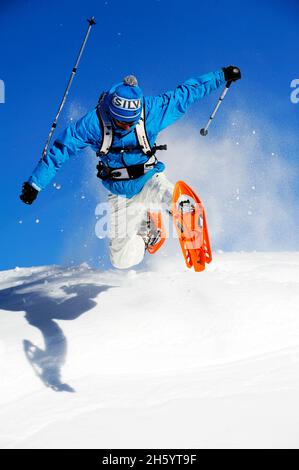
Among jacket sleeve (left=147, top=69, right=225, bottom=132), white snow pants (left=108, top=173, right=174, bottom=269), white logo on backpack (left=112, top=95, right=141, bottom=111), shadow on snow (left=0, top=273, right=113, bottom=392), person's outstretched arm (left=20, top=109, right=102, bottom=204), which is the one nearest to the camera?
white logo on backpack (left=112, top=95, right=141, bottom=111)

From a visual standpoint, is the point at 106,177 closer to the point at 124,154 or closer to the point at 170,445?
the point at 124,154

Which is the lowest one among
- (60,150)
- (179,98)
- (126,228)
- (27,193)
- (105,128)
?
(27,193)

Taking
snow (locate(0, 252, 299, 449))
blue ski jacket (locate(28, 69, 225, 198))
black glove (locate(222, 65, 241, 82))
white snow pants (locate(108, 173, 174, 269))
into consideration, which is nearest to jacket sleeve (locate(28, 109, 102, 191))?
blue ski jacket (locate(28, 69, 225, 198))

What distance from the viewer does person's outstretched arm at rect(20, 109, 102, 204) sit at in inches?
288

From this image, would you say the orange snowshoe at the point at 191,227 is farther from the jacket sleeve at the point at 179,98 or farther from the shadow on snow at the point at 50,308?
the shadow on snow at the point at 50,308

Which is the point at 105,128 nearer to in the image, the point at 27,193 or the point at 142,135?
the point at 142,135

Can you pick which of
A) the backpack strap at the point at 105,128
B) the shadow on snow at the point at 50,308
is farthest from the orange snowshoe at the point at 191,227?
the shadow on snow at the point at 50,308

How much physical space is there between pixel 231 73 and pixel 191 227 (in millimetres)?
2558

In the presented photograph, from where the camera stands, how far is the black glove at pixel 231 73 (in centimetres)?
766

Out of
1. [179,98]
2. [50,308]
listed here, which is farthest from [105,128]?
[50,308]

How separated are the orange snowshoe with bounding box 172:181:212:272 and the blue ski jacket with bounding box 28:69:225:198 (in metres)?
0.69

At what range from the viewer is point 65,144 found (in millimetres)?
7336

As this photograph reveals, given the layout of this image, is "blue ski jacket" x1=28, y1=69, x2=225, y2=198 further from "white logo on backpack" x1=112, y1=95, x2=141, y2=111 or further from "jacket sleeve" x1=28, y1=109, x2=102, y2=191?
"white logo on backpack" x1=112, y1=95, x2=141, y2=111
